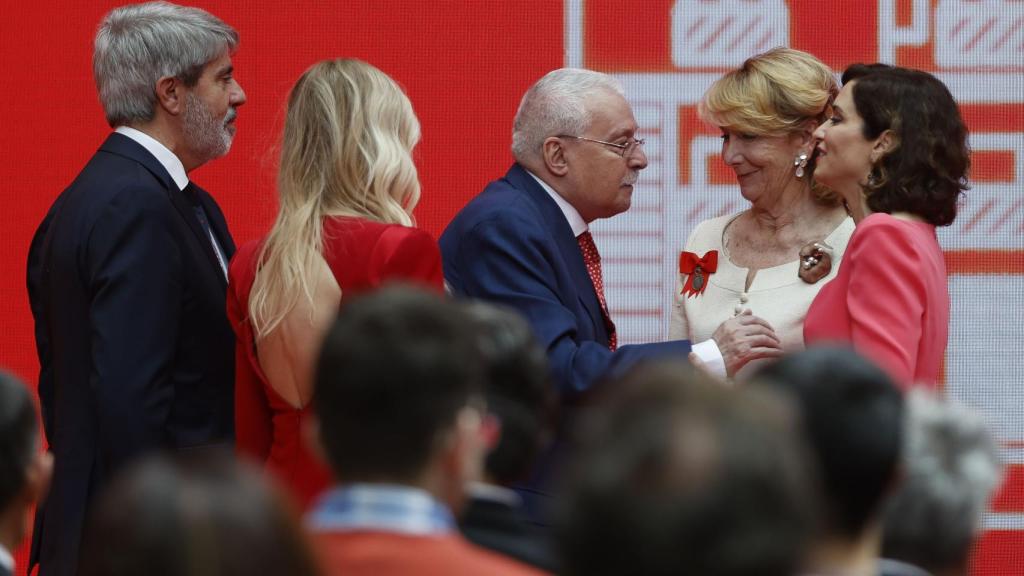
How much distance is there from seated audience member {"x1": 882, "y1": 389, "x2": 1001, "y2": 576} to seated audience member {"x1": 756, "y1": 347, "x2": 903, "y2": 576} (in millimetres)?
39

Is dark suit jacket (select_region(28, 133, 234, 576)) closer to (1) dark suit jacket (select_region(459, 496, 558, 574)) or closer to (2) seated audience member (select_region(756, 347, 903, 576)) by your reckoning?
(1) dark suit jacket (select_region(459, 496, 558, 574))

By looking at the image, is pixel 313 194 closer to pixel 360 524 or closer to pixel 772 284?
pixel 772 284

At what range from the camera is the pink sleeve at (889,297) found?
2.76m

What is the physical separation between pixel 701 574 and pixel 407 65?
10.6 feet

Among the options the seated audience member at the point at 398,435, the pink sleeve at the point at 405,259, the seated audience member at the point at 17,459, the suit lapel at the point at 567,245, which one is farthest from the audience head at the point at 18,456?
the suit lapel at the point at 567,245

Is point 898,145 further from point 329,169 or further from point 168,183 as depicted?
point 168,183

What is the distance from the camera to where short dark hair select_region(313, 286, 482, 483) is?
1.45m

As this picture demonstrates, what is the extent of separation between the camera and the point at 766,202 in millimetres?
3619

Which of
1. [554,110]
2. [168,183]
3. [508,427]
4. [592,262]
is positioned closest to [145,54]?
[168,183]

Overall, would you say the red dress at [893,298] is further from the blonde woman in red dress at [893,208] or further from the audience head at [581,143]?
the audience head at [581,143]

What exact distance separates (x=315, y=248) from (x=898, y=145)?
117 centimetres

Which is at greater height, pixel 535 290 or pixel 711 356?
pixel 535 290

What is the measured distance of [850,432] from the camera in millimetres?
1470

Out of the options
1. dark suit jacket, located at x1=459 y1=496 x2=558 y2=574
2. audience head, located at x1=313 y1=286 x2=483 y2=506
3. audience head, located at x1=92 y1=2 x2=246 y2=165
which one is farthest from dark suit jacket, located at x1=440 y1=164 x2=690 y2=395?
audience head, located at x1=313 y1=286 x2=483 y2=506
